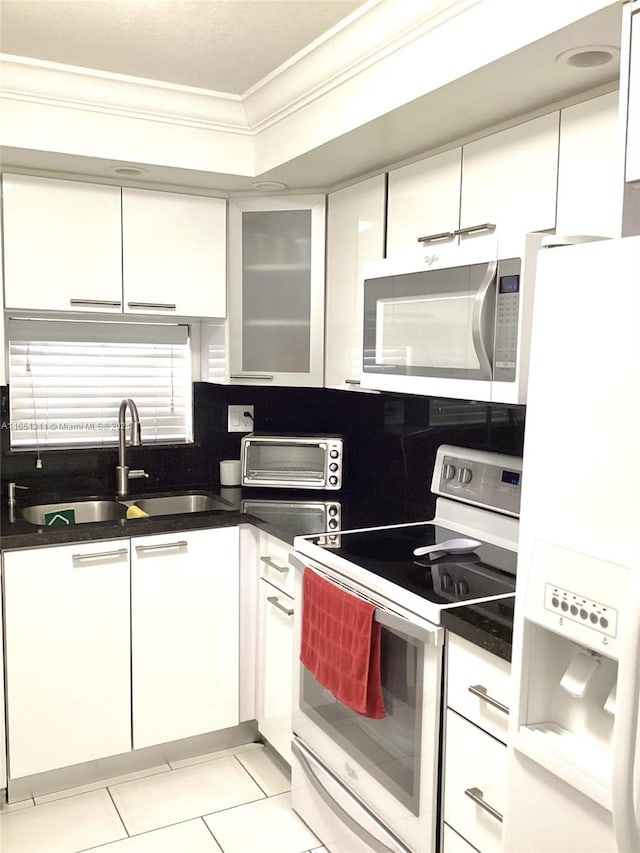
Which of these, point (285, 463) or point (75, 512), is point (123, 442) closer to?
point (75, 512)

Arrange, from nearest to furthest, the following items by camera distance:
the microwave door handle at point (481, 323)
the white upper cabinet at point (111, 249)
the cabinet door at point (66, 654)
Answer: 1. the microwave door handle at point (481, 323)
2. the cabinet door at point (66, 654)
3. the white upper cabinet at point (111, 249)

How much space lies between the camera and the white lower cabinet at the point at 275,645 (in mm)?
2607

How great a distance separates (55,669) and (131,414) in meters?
1.07

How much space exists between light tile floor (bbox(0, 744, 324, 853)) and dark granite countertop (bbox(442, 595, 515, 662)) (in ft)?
3.48

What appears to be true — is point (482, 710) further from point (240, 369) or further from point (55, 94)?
point (55, 94)

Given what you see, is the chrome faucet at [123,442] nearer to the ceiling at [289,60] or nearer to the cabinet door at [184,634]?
the cabinet door at [184,634]

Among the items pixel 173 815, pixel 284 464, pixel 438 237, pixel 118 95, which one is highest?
pixel 118 95

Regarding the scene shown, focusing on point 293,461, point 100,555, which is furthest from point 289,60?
point 100,555

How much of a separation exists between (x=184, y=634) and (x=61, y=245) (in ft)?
4.79

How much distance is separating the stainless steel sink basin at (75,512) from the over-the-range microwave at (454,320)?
125 cm

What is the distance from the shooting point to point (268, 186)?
116 inches

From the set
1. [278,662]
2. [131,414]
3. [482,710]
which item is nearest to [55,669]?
[278,662]

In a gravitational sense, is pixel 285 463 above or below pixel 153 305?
below

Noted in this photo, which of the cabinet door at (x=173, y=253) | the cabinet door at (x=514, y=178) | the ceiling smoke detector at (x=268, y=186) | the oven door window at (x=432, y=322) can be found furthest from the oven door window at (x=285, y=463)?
the cabinet door at (x=514, y=178)
